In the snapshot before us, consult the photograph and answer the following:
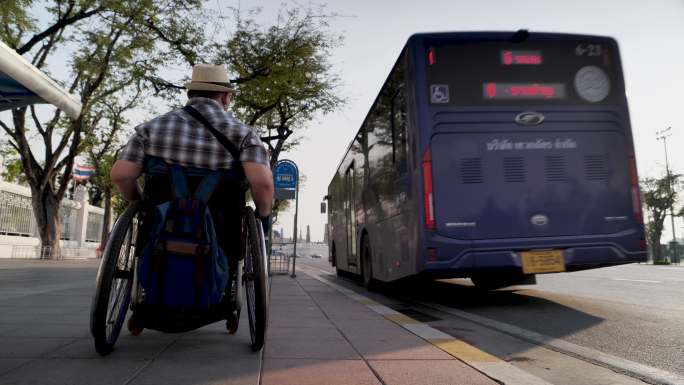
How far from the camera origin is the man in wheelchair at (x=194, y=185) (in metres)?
3.04

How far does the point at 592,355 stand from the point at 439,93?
12.3ft

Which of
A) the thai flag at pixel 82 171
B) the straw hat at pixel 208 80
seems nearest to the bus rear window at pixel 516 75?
the straw hat at pixel 208 80

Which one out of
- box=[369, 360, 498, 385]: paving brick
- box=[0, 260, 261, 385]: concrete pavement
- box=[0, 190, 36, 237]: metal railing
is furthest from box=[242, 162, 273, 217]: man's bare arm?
box=[0, 190, 36, 237]: metal railing

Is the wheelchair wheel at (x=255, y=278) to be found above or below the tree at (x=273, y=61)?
below

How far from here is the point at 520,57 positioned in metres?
6.79

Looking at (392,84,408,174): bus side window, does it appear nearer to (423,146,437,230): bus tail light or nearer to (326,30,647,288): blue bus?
(326,30,647,288): blue bus

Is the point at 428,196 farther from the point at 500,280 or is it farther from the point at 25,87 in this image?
the point at 25,87

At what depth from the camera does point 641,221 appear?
655cm

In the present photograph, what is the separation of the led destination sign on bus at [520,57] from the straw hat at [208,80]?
14.5 ft

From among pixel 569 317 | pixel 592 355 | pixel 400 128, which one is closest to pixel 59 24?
pixel 400 128

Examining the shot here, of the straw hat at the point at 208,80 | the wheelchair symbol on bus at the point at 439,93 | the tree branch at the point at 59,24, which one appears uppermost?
A: the tree branch at the point at 59,24

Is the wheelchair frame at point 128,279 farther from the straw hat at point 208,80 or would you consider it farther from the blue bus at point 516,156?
the blue bus at point 516,156

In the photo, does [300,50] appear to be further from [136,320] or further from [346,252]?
[136,320]

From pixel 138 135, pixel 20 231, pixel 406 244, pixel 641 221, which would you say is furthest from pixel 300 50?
pixel 20 231
